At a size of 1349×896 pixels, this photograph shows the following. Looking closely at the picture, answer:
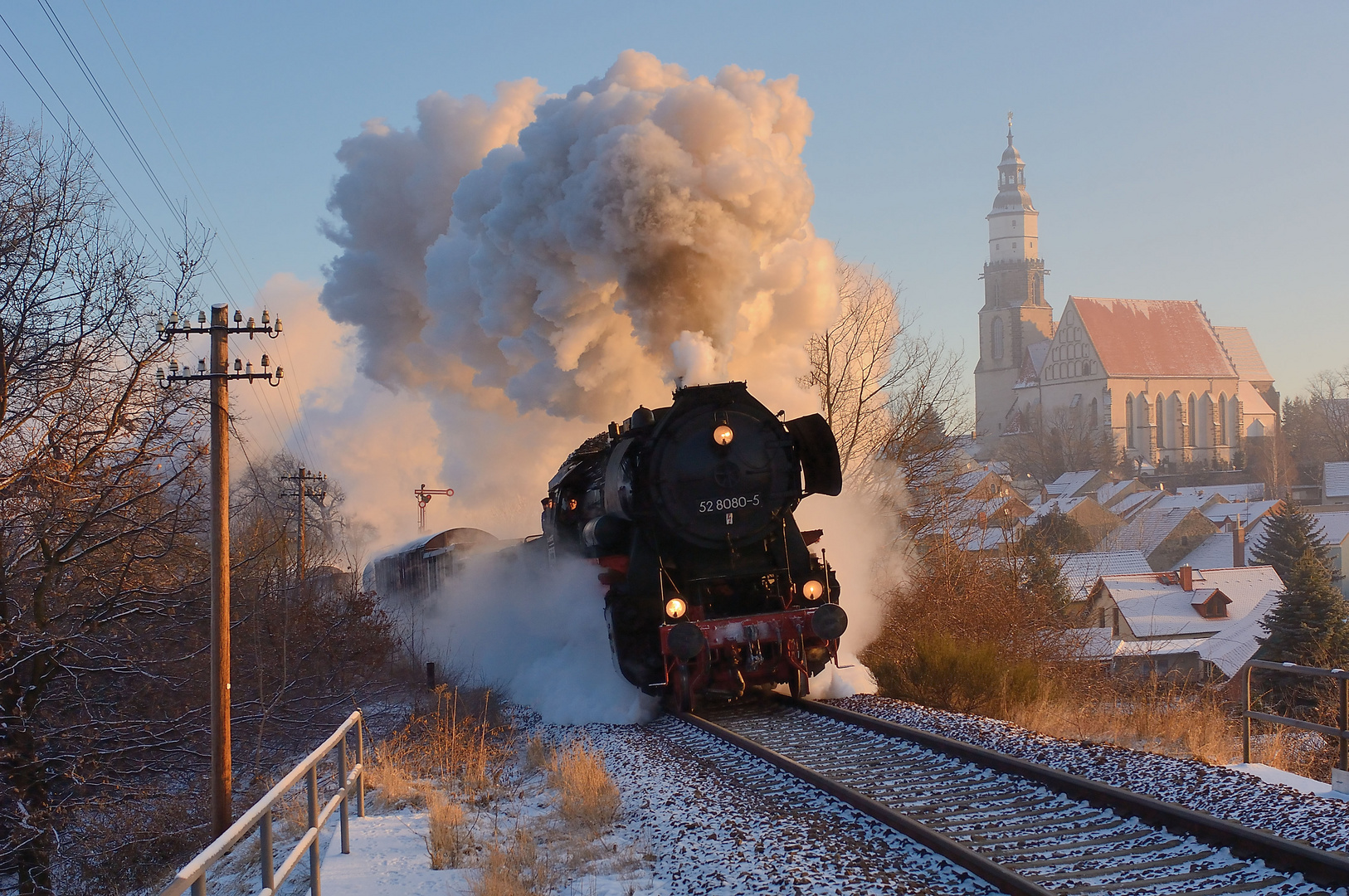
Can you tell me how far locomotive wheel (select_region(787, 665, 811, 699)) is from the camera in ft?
33.2

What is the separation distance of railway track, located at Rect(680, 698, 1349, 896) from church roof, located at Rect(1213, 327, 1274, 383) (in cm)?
10645

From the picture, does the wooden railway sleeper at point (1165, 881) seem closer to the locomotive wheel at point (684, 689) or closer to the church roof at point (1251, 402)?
the locomotive wheel at point (684, 689)

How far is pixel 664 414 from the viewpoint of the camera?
33.4 ft

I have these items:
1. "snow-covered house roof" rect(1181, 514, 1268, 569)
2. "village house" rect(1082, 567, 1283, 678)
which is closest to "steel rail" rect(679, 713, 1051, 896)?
"village house" rect(1082, 567, 1283, 678)

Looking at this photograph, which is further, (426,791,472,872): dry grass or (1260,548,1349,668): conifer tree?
(1260,548,1349,668): conifer tree

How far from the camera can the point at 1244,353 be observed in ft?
336

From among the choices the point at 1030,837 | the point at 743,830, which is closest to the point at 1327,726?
the point at 1030,837

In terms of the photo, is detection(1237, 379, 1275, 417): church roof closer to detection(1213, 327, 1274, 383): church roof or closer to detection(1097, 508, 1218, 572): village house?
detection(1213, 327, 1274, 383): church roof

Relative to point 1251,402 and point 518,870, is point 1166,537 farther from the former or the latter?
point 518,870

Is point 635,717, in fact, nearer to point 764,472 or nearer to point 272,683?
point 764,472

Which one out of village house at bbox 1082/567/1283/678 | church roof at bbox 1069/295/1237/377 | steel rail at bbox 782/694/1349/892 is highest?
church roof at bbox 1069/295/1237/377

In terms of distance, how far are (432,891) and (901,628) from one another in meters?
11.4

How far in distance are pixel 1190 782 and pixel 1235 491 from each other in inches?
3304

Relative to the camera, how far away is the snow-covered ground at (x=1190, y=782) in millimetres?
5344
